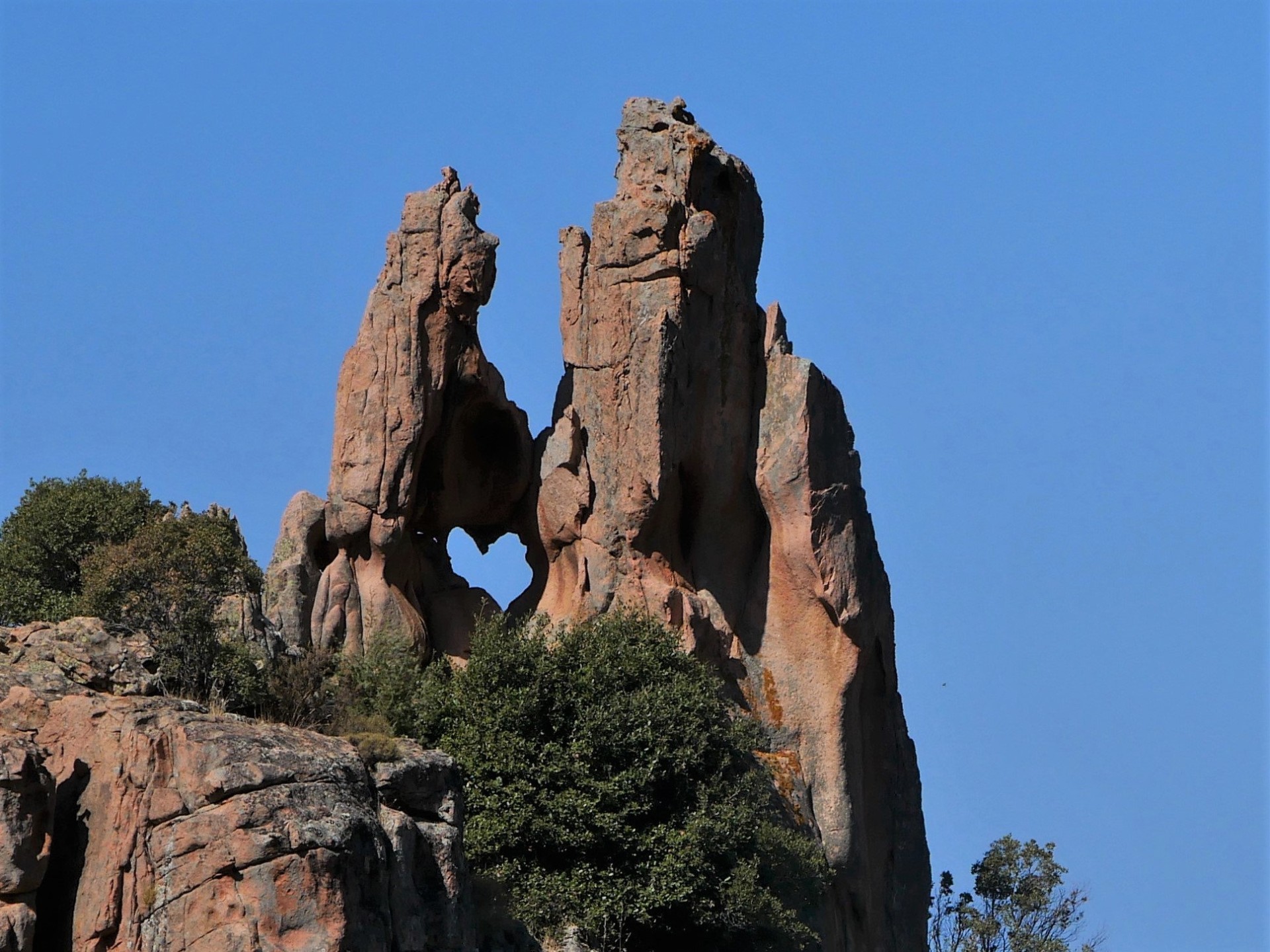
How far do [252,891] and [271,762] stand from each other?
1603mm

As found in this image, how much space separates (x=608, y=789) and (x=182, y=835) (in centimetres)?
1193

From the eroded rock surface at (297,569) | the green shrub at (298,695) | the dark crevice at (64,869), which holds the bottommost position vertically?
the dark crevice at (64,869)

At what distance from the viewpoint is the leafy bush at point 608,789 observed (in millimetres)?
41250

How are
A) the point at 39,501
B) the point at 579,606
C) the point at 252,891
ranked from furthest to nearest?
the point at 39,501, the point at 579,606, the point at 252,891

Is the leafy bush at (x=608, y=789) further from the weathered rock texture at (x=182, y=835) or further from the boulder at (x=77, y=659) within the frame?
the weathered rock texture at (x=182, y=835)

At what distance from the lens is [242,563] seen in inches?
1753

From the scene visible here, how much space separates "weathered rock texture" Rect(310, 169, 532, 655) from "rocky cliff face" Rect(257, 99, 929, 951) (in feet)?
0.13

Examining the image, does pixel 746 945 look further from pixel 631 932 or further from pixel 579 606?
pixel 579 606

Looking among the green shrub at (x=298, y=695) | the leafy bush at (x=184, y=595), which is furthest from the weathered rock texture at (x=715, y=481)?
the green shrub at (x=298, y=695)

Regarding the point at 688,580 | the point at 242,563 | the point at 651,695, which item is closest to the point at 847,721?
the point at 688,580

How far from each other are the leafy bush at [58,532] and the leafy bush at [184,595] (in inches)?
166

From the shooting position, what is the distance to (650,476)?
48219 millimetres

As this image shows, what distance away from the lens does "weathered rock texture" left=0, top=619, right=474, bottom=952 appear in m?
30.3

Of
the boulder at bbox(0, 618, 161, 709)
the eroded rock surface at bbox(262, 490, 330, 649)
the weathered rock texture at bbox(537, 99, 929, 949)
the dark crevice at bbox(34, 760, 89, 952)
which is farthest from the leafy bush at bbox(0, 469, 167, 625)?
the dark crevice at bbox(34, 760, 89, 952)
